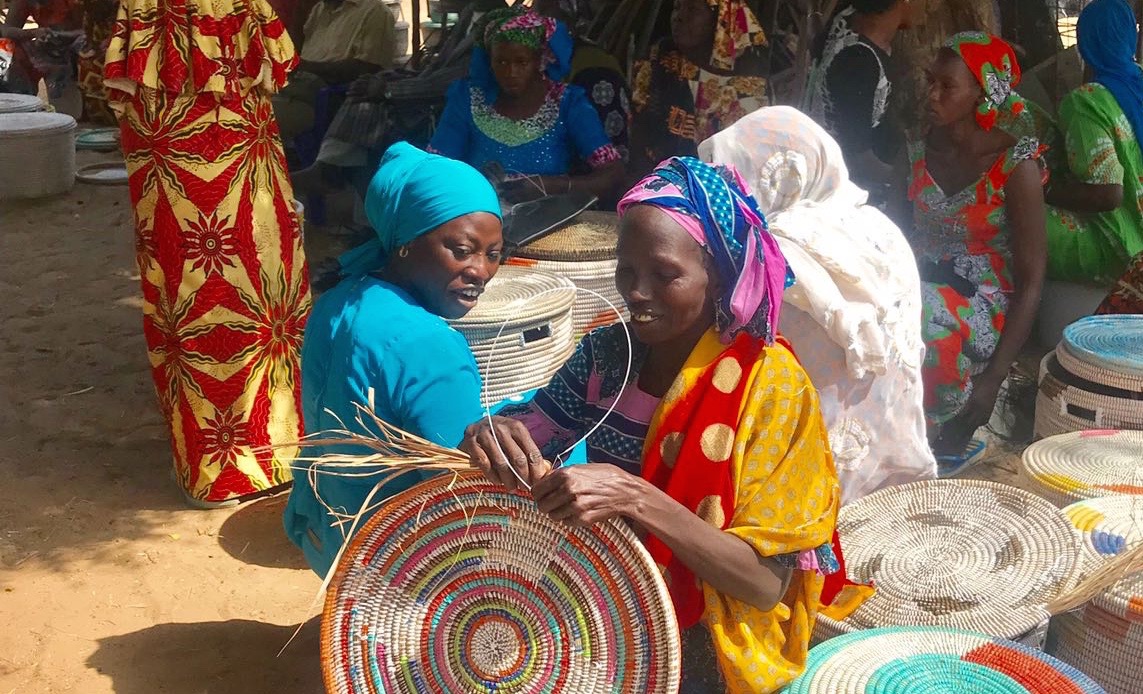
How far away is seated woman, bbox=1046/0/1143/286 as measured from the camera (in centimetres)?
529

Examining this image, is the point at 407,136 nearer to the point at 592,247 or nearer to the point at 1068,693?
the point at 592,247

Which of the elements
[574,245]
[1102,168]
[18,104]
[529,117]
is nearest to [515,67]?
[529,117]

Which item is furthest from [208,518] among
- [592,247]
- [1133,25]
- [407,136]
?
[1133,25]

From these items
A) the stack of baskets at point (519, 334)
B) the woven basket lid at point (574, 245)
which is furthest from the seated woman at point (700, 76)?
the stack of baskets at point (519, 334)

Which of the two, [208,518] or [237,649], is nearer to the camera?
[237,649]

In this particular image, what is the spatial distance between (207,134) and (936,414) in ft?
9.37

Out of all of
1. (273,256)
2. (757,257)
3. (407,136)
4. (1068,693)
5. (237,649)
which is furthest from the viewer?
(407,136)

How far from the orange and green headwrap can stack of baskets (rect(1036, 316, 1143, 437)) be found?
0.84 m

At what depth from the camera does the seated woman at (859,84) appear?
495cm

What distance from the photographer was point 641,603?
6.39 feet

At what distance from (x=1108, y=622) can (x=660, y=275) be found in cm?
146

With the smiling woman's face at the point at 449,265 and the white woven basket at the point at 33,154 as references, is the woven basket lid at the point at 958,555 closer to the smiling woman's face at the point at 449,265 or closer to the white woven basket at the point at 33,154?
the smiling woman's face at the point at 449,265

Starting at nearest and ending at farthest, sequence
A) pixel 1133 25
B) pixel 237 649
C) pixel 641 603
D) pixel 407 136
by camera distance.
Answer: pixel 641 603 < pixel 237 649 < pixel 1133 25 < pixel 407 136

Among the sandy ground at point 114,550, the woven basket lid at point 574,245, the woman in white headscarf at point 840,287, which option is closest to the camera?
the woman in white headscarf at point 840,287
